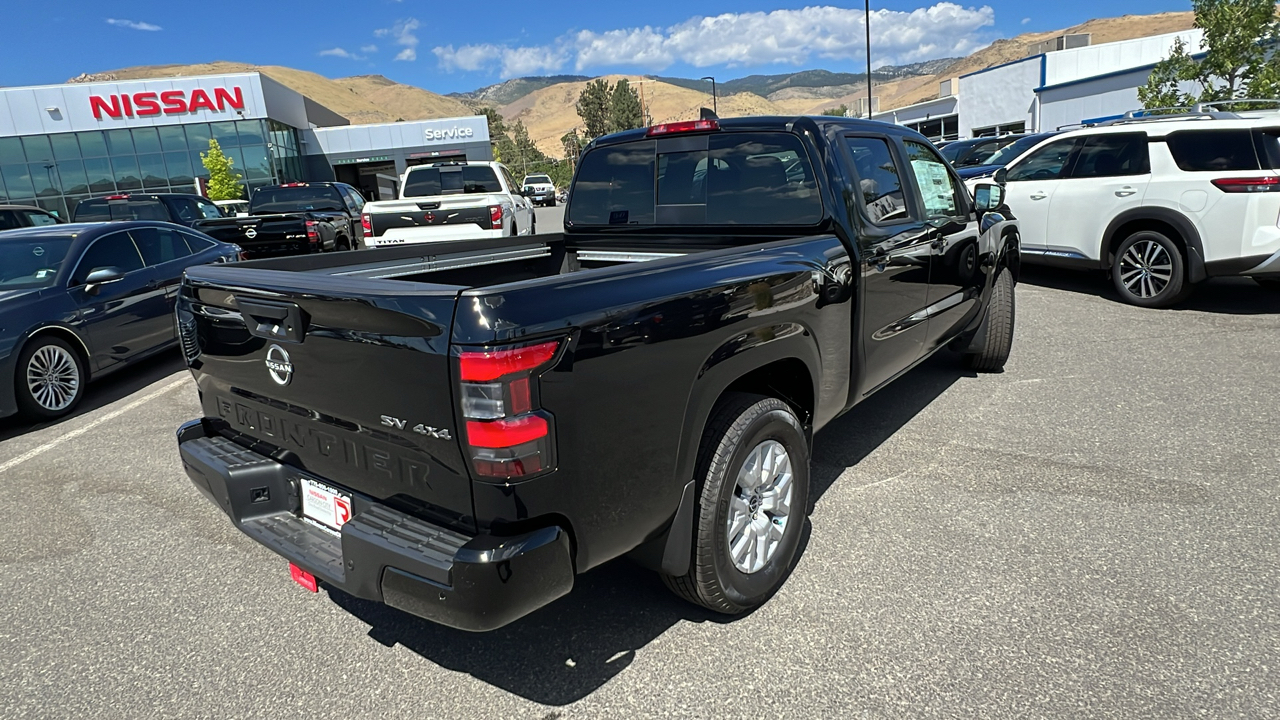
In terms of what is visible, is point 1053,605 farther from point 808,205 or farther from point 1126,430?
point 1126,430

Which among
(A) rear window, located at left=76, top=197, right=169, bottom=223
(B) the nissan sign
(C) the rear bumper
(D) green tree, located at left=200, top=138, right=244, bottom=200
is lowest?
(C) the rear bumper

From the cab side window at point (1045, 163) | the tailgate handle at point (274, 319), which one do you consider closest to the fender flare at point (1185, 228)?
the cab side window at point (1045, 163)

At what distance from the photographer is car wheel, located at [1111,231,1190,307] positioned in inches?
295

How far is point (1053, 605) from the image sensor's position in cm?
292

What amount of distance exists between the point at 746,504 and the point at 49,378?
19.8ft

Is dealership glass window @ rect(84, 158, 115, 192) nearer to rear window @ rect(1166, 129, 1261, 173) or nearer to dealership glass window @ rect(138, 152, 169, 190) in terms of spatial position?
dealership glass window @ rect(138, 152, 169, 190)

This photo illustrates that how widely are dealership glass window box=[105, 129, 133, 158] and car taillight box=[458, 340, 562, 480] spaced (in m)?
43.3

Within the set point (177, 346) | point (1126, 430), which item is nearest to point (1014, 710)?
point (1126, 430)

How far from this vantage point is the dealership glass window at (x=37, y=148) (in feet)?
117

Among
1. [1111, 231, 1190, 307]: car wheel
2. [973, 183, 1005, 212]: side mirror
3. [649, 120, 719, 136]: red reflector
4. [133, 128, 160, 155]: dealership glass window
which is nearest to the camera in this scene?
[649, 120, 719, 136]: red reflector

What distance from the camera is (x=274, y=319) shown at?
248cm

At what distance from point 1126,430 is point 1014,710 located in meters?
2.98

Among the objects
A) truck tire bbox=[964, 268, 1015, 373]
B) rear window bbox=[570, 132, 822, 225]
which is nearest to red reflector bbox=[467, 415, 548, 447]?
rear window bbox=[570, 132, 822, 225]

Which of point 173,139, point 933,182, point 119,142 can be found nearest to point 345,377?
point 933,182
